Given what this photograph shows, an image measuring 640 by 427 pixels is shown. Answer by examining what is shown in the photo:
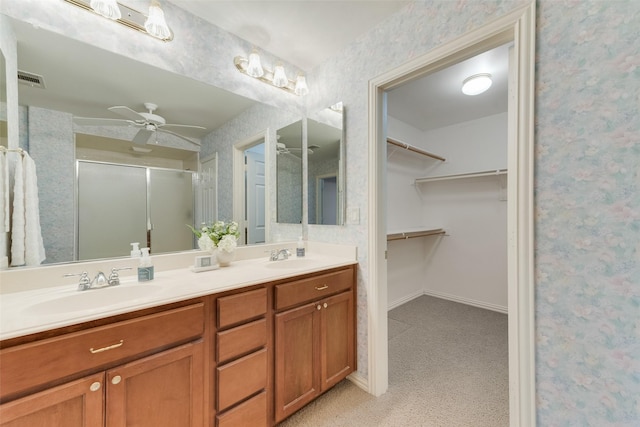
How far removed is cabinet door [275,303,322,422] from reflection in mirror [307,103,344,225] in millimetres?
757

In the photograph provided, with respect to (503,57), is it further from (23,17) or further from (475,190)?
(23,17)

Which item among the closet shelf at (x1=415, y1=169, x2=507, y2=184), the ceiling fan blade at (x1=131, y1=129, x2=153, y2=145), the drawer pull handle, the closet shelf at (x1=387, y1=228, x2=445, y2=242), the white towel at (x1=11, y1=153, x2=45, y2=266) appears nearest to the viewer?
the drawer pull handle

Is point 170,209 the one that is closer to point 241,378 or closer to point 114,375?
point 114,375

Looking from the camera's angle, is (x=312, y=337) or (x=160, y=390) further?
(x=312, y=337)

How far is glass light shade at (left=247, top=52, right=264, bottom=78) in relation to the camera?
1801 mm

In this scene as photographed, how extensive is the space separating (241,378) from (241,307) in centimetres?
33

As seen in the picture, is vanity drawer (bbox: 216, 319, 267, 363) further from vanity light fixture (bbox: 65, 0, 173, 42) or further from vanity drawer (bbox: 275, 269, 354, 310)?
vanity light fixture (bbox: 65, 0, 173, 42)

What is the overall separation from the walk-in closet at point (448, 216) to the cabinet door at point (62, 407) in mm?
1930

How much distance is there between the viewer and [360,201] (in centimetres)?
175

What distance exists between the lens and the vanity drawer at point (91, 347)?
2.34 ft

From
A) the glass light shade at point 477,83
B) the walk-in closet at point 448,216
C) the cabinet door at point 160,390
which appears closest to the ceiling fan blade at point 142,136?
the cabinet door at point 160,390

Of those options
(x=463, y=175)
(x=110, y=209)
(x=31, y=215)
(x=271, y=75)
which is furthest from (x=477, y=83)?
(x=31, y=215)

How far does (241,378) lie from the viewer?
1.17 m

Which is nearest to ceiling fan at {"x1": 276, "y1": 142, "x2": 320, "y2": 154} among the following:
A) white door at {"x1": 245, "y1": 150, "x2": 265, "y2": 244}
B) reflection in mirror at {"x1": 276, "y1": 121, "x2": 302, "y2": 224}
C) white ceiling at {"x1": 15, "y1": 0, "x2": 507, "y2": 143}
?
reflection in mirror at {"x1": 276, "y1": 121, "x2": 302, "y2": 224}
